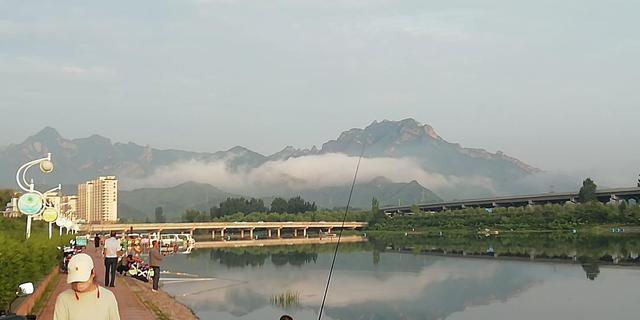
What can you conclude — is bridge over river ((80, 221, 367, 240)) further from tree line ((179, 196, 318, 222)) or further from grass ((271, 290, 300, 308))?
grass ((271, 290, 300, 308))

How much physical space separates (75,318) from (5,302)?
6.71 m

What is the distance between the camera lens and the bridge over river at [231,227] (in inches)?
3757

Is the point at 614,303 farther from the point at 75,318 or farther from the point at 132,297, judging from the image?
the point at 75,318

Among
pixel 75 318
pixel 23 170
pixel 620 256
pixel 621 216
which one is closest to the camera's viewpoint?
pixel 75 318

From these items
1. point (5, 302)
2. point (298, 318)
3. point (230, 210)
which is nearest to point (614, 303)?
point (298, 318)

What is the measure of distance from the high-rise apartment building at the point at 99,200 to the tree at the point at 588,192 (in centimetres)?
9546

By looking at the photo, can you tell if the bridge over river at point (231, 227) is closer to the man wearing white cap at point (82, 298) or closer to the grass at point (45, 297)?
the grass at point (45, 297)

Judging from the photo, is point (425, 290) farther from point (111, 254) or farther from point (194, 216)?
point (194, 216)

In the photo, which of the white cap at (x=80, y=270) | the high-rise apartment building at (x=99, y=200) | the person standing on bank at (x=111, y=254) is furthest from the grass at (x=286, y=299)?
the high-rise apartment building at (x=99, y=200)

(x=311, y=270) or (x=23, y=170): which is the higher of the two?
(x=23, y=170)

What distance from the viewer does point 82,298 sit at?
4.29m

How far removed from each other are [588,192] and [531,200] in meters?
11.4

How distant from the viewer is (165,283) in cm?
2712

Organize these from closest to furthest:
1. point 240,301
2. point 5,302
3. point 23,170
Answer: point 5,302 → point 23,170 → point 240,301
